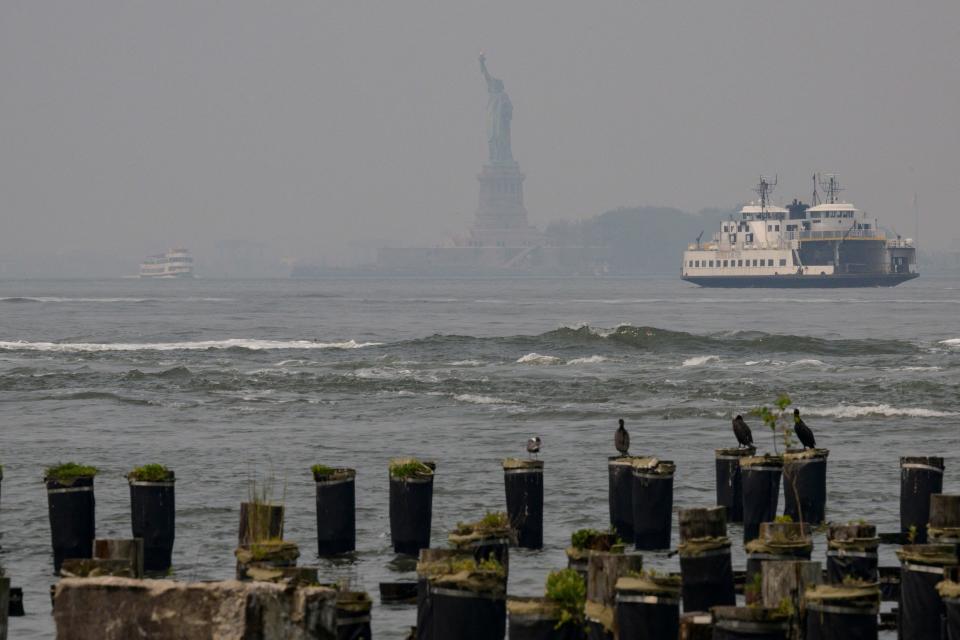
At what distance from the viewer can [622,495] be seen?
20031 mm

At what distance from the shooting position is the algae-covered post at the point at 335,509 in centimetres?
1928

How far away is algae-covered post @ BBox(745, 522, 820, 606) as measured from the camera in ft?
48.5

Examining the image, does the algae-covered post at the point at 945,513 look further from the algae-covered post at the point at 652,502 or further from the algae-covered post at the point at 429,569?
the algae-covered post at the point at 429,569

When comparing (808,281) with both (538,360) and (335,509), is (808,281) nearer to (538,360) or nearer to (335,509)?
(538,360)

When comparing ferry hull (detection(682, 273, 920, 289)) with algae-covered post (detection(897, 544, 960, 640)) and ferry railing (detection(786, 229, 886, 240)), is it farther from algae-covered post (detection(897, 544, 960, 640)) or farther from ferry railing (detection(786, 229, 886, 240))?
algae-covered post (detection(897, 544, 960, 640))

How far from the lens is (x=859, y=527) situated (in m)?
15.0

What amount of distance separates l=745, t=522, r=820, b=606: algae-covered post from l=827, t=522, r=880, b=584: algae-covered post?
0.91ft

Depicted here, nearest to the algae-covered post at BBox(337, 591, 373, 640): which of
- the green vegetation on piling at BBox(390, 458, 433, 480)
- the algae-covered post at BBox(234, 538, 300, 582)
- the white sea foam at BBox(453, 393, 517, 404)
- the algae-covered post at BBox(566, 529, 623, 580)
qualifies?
the algae-covered post at BBox(234, 538, 300, 582)

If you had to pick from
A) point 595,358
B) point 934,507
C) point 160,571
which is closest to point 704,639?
point 934,507

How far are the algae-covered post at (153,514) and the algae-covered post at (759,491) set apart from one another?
6711 millimetres

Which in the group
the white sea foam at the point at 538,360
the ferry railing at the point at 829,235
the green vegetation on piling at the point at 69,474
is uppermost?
the ferry railing at the point at 829,235

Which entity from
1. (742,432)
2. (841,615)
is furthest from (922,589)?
(742,432)

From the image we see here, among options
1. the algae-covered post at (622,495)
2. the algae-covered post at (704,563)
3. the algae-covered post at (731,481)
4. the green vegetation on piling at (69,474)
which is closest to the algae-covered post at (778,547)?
the algae-covered post at (704,563)

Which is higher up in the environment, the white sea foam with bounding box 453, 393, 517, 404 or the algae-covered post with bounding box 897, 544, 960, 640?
the algae-covered post with bounding box 897, 544, 960, 640
